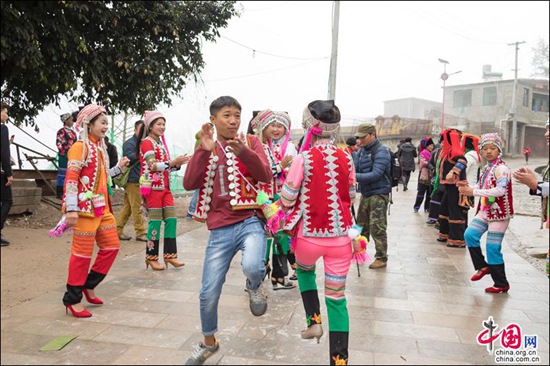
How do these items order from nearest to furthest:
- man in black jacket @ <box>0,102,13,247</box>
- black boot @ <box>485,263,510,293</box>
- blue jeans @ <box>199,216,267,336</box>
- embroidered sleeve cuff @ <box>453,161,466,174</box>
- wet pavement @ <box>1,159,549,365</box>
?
blue jeans @ <box>199,216,267,336</box> → wet pavement @ <box>1,159,549,365</box> → black boot @ <box>485,263,510,293</box> → man in black jacket @ <box>0,102,13,247</box> → embroidered sleeve cuff @ <box>453,161,466,174</box>

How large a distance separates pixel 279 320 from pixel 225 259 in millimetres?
1175

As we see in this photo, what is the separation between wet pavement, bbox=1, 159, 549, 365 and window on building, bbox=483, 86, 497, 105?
41.3 meters

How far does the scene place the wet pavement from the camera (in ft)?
10.8

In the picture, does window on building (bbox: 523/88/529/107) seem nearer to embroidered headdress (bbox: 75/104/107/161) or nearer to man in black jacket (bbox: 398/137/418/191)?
man in black jacket (bbox: 398/137/418/191)

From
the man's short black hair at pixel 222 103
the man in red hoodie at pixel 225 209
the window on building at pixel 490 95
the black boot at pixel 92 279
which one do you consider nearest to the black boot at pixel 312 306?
the man in red hoodie at pixel 225 209

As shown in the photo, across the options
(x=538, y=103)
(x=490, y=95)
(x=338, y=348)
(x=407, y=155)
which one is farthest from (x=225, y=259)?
(x=538, y=103)

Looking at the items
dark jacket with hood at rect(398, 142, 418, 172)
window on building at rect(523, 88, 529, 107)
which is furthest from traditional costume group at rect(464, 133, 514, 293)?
window on building at rect(523, 88, 529, 107)

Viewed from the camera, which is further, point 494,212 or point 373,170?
point 373,170

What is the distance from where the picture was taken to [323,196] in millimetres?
3129

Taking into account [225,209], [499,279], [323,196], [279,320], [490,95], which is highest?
[490,95]

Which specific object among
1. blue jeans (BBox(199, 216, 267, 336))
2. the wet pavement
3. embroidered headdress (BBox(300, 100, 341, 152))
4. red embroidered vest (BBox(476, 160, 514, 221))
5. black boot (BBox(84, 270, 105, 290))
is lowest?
the wet pavement

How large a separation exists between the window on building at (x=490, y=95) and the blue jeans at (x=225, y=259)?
4520 cm

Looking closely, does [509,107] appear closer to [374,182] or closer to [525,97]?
[525,97]

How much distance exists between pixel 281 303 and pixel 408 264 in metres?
2.67
